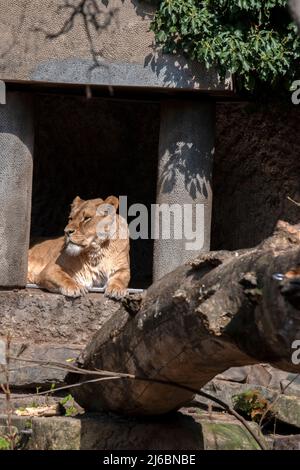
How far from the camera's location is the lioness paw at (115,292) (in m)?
10.3

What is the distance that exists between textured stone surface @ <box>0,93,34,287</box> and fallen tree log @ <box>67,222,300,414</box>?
103 inches

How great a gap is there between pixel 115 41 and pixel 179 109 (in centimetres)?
78

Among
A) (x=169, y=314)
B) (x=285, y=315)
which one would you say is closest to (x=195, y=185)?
(x=169, y=314)

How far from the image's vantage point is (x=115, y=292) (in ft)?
34.1

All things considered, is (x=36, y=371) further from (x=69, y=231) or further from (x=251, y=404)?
(x=251, y=404)

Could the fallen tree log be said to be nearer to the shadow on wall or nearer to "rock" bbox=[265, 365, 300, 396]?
"rock" bbox=[265, 365, 300, 396]

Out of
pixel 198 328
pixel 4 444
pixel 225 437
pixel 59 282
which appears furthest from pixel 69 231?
pixel 198 328

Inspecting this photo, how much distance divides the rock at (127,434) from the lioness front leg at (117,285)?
292cm

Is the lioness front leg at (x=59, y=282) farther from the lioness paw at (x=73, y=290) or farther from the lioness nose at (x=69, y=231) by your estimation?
the lioness nose at (x=69, y=231)

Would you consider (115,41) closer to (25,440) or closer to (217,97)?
(217,97)

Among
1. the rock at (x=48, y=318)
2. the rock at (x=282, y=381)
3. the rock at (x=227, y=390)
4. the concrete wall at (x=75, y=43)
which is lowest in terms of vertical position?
the rock at (x=227, y=390)

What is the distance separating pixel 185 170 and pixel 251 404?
2.14 meters

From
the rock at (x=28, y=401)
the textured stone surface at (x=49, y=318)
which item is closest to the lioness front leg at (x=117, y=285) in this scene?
the textured stone surface at (x=49, y=318)

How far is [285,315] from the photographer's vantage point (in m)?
5.24
